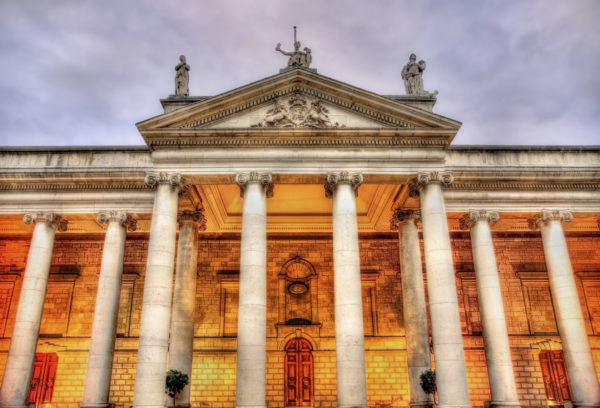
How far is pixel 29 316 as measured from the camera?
60.5ft

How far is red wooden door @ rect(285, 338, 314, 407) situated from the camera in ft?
74.9

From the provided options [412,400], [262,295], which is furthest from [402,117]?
[412,400]

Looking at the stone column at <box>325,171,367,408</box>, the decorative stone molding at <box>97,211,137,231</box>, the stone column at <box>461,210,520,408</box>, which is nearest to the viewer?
the stone column at <box>325,171,367,408</box>

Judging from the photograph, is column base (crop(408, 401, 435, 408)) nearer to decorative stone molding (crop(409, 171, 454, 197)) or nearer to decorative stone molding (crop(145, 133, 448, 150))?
decorative stone molding (crop(409, 171, 454, 197))

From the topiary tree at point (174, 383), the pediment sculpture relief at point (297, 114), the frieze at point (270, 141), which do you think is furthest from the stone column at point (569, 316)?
the topiary tree at point (174, 383)

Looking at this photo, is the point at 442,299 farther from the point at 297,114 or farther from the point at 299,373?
the point at 299,373

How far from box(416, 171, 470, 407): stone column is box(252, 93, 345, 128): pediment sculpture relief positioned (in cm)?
444

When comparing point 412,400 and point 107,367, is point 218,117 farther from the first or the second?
point 412,400

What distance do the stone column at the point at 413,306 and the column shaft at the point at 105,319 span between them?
1190cm

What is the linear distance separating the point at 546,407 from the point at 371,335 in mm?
8894

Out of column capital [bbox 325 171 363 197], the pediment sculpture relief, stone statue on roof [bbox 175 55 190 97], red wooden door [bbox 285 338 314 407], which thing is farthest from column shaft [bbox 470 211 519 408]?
stone statue on roof [bbox 175 55 190 97]

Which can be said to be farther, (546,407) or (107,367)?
(546,407)

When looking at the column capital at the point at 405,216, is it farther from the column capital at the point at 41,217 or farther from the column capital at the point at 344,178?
the column capital at the point at 41,217

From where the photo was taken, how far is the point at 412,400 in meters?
18.6
